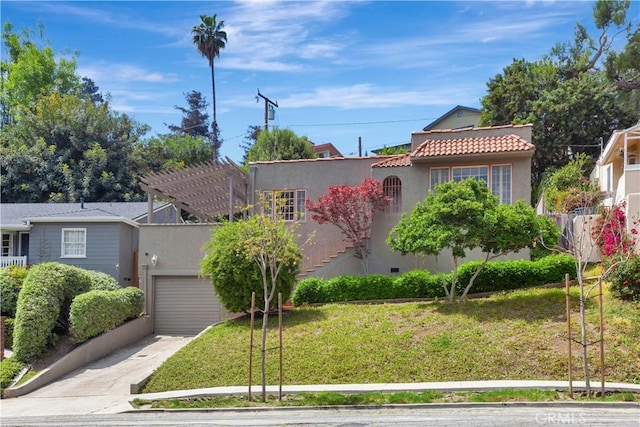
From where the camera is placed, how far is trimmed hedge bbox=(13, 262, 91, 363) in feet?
61.9

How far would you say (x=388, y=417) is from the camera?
1165cm

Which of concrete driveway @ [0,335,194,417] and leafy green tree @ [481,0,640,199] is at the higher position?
leafy green tree @ [481,0,640,199]

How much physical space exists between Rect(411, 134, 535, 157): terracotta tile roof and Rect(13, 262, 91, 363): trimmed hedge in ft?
41.2

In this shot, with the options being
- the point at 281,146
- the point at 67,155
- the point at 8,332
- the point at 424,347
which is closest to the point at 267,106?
the point at 281,146

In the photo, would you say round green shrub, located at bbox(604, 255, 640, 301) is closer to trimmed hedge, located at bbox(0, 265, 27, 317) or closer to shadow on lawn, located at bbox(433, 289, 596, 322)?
shadow on lawn, located at bbox(433, 289, 596, 322)

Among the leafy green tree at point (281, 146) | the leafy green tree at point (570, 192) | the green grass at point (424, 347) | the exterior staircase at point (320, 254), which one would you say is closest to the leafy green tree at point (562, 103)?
the leafy green tree at point (570, 192)

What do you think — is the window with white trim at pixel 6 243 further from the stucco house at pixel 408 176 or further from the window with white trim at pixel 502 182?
the window with white trim at pixel 502 182

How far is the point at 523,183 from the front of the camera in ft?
76.3

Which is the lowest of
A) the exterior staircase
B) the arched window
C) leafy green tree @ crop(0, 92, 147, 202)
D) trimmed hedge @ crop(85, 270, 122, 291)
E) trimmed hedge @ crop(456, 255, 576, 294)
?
trimmed hedge @ crop(85, 270, 122, 291)

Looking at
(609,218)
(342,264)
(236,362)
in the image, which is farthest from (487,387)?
(342,264)

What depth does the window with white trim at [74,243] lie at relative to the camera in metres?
26.7

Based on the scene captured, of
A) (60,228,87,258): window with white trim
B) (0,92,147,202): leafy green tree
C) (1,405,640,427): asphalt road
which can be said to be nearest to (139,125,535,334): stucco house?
(60,228,87,258): window with white trim

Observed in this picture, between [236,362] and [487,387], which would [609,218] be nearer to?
[487,387]

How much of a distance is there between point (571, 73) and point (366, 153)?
16958 mm
